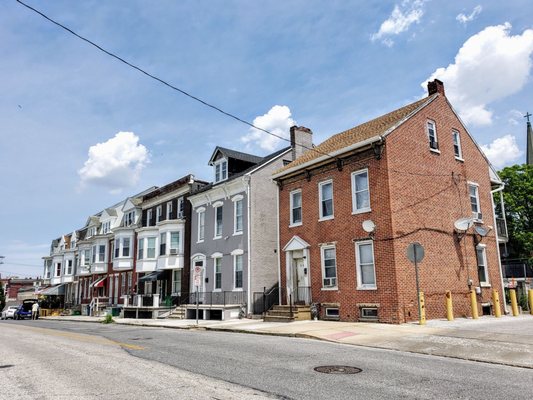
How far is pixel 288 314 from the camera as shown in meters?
20.2

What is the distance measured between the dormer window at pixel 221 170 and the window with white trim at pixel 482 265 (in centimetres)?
1553

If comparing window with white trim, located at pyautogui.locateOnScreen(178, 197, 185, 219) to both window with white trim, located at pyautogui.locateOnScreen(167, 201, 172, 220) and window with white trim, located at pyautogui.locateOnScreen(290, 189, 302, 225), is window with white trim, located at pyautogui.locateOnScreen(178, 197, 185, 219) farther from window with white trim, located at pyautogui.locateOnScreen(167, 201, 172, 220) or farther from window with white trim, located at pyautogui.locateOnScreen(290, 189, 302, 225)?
window with white trim, located at pyautogui.locateOnScreen(290, 189, 302, 225)

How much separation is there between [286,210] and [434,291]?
27.3 feet

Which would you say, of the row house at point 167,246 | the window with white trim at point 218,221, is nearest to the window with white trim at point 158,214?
the row house at point 167,246

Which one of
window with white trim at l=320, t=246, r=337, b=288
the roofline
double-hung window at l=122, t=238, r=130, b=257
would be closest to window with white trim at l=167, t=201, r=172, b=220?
double-hung window at l=122, t=238, r=130, b=257

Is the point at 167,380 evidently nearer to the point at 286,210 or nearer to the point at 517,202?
the point at 286,210

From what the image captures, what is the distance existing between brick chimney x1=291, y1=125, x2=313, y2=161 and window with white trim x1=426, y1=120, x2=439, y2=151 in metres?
7.99

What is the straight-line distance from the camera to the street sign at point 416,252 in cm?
1539

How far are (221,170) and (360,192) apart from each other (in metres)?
12.5

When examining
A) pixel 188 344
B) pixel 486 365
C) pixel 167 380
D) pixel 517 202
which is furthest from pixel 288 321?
pixel 517 202

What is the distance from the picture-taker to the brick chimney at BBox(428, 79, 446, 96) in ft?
72.8

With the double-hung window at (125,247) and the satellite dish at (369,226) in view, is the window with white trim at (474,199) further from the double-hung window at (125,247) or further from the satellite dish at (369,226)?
the double-hung window at (125,247)

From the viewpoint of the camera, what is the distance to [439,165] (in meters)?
20.8

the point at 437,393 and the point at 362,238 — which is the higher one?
the point at 362,238
